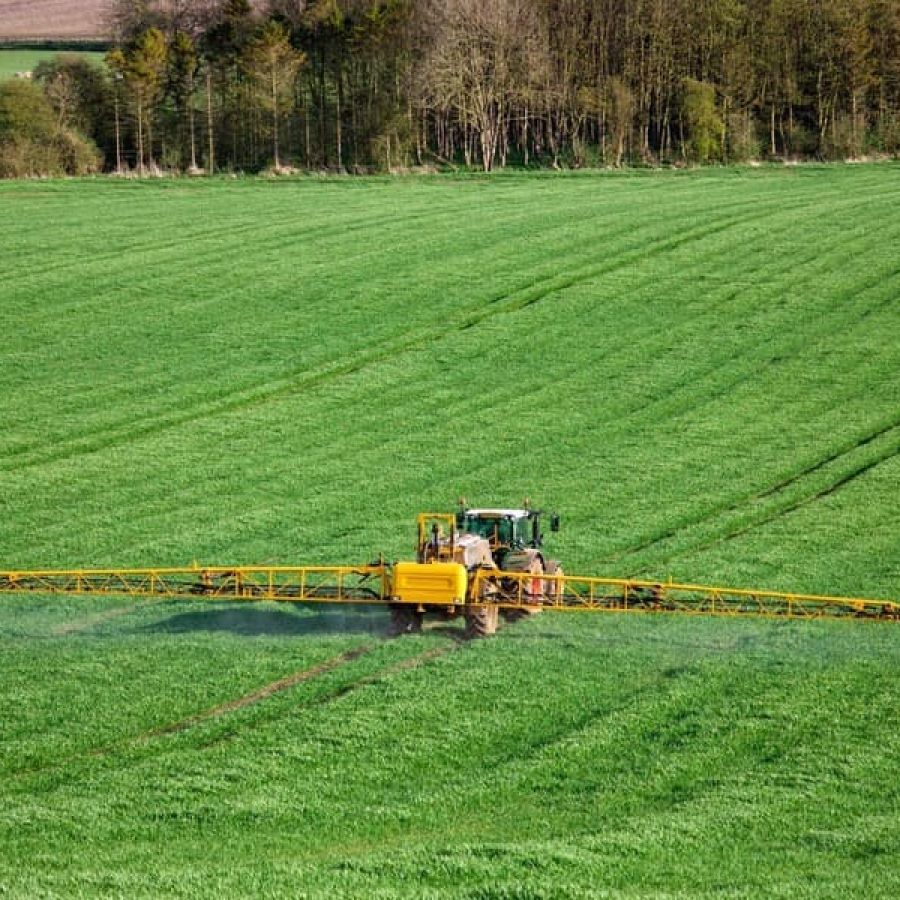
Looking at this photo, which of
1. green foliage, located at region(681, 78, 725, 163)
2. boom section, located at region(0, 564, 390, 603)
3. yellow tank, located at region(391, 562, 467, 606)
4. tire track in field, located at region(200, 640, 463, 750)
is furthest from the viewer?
green foliage, located at region(681, 78, 725, 163)

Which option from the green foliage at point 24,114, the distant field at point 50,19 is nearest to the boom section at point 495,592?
the green foliage at point 24,114

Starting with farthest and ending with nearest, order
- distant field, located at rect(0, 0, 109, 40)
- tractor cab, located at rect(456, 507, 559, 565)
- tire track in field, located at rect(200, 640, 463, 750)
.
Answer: distant field, located at rect(0, 0, 109, 40) < tractor cab, located at rect(456, 507, 559, 565) < tire track in field, located at rect(200, 640, 463, 750)

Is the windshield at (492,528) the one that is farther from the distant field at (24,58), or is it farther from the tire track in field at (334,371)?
the distant field at (24,58)

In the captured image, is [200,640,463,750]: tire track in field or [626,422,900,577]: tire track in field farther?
[626,422,900,577]: tire track in field

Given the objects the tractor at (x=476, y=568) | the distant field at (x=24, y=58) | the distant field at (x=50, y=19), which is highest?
the distant field at (x=50, y=19)

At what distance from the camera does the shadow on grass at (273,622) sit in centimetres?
2925

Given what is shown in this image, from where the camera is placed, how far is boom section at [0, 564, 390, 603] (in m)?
28.5

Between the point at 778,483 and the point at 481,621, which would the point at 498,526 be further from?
the point at 778,483

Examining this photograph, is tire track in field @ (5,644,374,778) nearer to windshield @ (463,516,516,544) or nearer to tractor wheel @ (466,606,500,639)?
tractor wheel @ (466,606,500,639)

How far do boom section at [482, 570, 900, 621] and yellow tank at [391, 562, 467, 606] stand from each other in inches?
28.6

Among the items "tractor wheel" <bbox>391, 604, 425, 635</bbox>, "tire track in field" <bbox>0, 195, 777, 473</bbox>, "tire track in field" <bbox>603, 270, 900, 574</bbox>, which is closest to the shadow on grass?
"tractor wheel" <bbox>391, 604, 425, 635</bbox>

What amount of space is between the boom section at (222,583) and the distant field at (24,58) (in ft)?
313

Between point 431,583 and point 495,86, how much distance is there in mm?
70927

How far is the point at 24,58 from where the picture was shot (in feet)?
452
